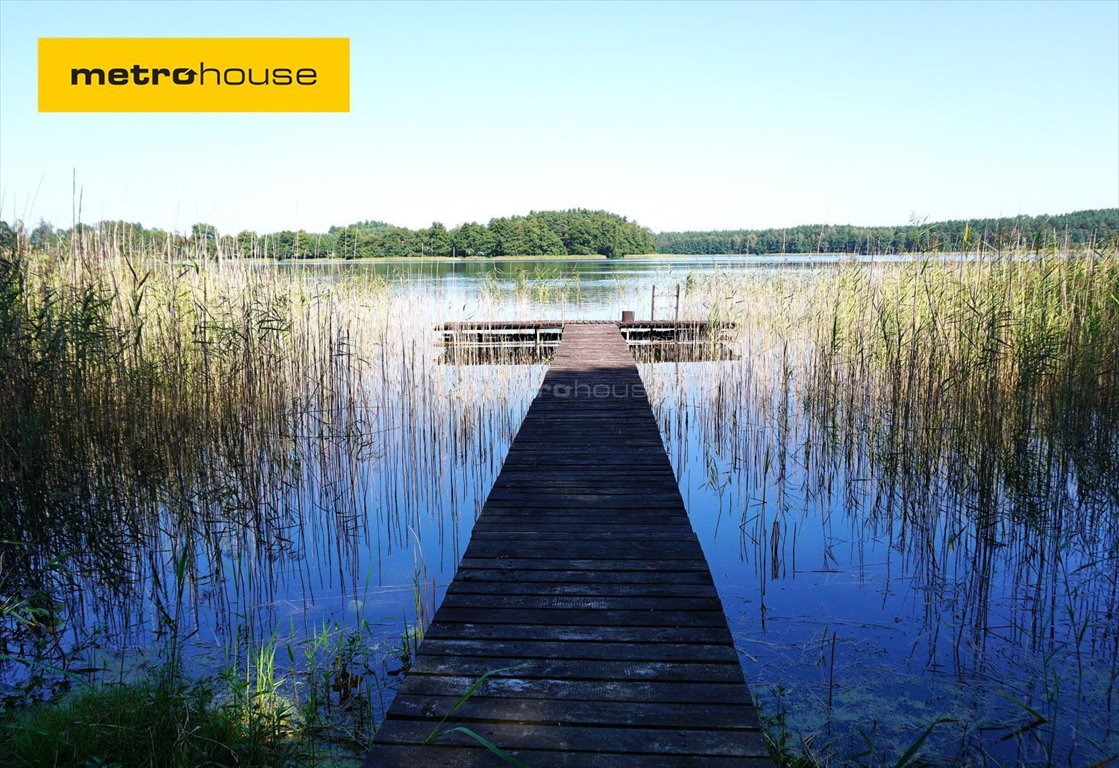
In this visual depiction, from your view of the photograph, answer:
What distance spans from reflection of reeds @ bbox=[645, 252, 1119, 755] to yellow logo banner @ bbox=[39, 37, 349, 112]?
499cm

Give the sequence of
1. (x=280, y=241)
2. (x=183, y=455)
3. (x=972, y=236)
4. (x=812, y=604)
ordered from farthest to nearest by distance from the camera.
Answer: (x=280, y=241)
(x=972, y=236)
(x=183, y=455)
(x=812, y=604)

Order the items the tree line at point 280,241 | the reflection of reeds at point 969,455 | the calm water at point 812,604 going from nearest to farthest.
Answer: the calm water at point 812,604, the reflection of reeds at point 969,455, the tree line at point 280,241

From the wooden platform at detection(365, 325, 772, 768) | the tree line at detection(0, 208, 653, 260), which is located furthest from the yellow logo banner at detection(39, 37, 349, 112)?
the wooden platform at detection(365, 325, 772, 768)

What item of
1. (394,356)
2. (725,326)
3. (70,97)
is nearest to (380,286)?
(394,356)

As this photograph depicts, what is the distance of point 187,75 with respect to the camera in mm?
7320

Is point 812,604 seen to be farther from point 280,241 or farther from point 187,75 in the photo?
point 187,75

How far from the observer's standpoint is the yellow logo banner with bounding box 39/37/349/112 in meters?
6.96

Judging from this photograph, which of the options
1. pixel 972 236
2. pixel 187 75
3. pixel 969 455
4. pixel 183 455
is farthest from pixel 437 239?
pixel 969 455

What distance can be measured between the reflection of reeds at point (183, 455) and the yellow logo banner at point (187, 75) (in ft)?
8.33

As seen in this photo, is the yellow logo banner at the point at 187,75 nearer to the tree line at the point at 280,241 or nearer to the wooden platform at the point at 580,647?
the tree line at the point at 280,241

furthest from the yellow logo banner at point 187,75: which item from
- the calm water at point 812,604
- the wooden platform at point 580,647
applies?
the wooden platform at point 580,647

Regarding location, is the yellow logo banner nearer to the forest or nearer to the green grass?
the forest

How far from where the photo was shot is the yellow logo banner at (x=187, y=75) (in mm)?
6961

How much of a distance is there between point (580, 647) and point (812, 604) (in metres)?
1.65
